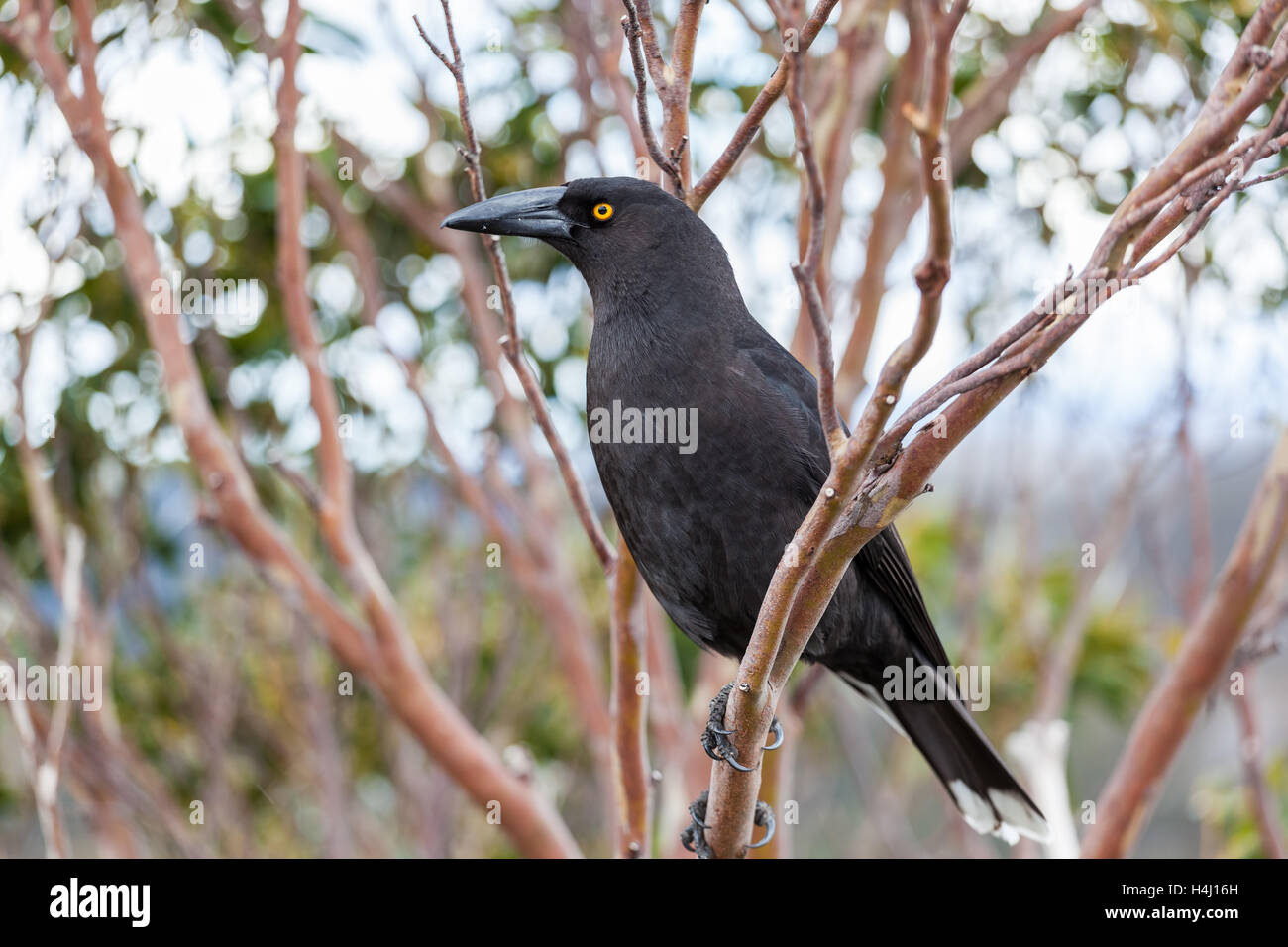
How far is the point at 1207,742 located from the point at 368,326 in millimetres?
7189

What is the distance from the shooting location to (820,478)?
2109 mm

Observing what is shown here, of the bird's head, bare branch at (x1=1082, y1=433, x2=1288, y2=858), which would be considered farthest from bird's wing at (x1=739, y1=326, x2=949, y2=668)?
bare branch at (x1=1082, y1=433, x2=1288, y2=858)

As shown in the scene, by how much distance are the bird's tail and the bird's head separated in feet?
3.31

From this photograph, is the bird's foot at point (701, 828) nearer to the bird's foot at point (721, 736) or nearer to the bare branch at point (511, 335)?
the bird's foot at point (721, 736)

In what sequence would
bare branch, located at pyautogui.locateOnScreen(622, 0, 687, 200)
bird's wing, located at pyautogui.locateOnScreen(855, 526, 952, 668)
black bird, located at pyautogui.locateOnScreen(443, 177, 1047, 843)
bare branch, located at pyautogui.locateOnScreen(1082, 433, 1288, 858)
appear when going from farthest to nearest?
bare branch, located at pyautogui.locateOnScreen(1082, 433, 1288, 858), bird's wing, located at pyautogui.locateOnScreen(855, 526, 952, 668), black bird, located at pyautogui.locateOnScreen(443, 177, 1047, 843), bare branch, located at pyautogui.locateOnScreen(622, 0, 687, 200)

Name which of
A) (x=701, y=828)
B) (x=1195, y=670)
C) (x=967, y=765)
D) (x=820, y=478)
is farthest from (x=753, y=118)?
(x=1195, y=670)

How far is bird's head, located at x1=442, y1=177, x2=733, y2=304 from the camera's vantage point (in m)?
2.20

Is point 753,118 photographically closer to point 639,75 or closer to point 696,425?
point 639,75

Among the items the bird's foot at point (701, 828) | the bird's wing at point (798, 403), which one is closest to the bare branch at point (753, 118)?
the bird's wing at point (798, 403)

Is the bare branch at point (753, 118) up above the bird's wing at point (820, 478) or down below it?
above

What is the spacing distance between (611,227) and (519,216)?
0.55 ft

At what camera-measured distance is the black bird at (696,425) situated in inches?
79.9

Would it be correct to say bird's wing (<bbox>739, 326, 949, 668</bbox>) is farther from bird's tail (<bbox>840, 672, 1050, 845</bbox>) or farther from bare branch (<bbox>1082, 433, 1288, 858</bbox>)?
bare branch (<bbox>1082, 433, 1288, 858</bbox>)
